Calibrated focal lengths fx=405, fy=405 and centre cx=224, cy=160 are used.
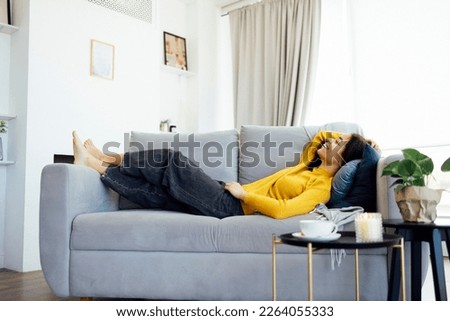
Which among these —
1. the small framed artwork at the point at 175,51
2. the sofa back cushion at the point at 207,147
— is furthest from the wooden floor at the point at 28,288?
the small framed artwork at the point at 175,51

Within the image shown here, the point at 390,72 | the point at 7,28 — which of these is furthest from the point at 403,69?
the point at 7,28

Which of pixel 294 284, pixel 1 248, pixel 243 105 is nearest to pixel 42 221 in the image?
pixel 294 284

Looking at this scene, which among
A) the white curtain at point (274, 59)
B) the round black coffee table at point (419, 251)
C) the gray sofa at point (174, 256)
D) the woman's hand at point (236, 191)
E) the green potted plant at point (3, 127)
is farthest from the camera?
the white curtain at point (274, 59)

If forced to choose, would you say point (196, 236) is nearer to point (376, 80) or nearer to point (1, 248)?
point (1, 248)

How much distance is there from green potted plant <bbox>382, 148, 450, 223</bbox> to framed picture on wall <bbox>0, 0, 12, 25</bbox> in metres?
2.76

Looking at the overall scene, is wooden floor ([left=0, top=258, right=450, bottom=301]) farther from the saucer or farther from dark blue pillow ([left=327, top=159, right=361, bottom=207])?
the saucer

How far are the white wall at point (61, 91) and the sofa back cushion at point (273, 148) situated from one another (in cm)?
141

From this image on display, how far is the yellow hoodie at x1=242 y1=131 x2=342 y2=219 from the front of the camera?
1.69 meters

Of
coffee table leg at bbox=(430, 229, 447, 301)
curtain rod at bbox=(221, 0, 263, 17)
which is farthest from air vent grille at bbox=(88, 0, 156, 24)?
coffee table leg at bbox=(430, 229, 447, 301)

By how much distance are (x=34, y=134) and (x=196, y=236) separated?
5.51ft

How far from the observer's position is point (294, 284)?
1630 millimetres

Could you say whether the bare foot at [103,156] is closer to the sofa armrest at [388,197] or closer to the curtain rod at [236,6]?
the sofa armrest at [388,197]

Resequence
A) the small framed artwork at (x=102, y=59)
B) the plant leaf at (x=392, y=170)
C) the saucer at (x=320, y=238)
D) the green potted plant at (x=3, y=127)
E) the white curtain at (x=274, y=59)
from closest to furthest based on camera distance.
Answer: the saucer at (x=320, y=238) < the plant leaf at (x=392, y=170) < the green potted plant at (x=3, y=127) < the small framed artwork at (x=102, y=59) < the white curtain at (x=274, y=59)

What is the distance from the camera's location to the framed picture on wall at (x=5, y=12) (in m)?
2.85
